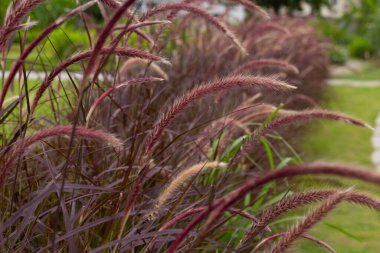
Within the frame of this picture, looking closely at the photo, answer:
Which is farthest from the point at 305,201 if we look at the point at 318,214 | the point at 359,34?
the point at 359,34

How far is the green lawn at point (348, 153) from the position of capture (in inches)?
176

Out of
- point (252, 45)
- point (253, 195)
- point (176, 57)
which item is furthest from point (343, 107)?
point (253, 195)

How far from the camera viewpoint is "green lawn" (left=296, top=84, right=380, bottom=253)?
446cm

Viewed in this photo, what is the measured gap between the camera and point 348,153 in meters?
7.69

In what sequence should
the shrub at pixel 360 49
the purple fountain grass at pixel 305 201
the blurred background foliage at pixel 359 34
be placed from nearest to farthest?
the purple fountain grass at pixel 305 201 < the blurred background foliage at pixel 359 34 < the shrub at pixel 360 49

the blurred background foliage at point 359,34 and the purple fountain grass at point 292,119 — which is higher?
the purple fountain grass at point 292,119

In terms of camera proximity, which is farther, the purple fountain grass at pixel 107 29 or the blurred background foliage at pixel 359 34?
the blurred background foliage at pixel 359 34

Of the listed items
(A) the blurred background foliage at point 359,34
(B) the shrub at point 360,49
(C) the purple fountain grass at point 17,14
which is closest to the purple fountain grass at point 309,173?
(C) the purple fountain grass at point 17,14

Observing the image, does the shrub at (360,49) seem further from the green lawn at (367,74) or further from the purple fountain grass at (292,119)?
A: the purple fountain grass at (292,119)

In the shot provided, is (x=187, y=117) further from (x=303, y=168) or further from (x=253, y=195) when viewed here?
(x=303, y=168)

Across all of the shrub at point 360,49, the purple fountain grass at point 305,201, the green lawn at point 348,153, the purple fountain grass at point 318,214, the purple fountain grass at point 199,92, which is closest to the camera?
the purple fountain grass at point 318,214

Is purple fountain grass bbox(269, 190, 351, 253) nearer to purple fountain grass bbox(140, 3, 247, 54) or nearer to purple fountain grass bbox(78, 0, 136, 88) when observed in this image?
purple fountain grass bbox(78, 0, 136, 88)

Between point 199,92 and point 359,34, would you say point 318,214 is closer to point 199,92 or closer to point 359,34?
point 199,92

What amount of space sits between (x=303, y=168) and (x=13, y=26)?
92cm
